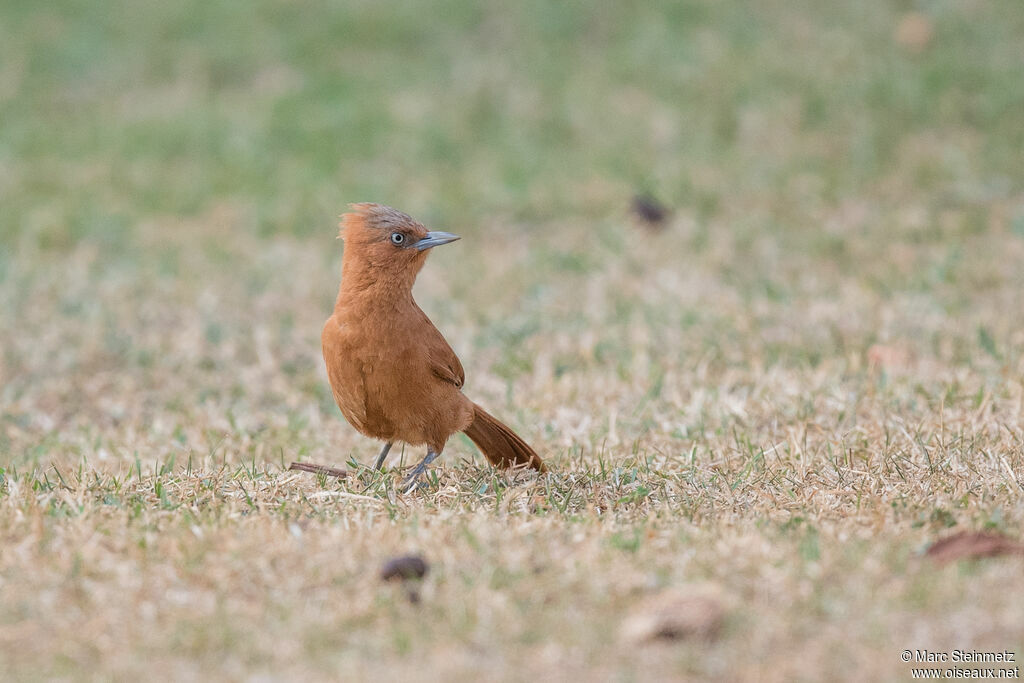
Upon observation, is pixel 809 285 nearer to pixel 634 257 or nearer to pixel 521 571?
pixel 634 257

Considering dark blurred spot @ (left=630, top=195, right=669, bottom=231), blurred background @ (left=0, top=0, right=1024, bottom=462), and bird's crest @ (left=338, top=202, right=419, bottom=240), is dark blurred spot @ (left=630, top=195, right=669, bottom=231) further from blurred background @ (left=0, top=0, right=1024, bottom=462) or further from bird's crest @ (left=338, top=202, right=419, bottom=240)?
bird's crest @ (left=338, top=202, right=419, bottom=240)

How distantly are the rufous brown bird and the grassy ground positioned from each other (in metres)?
0.22

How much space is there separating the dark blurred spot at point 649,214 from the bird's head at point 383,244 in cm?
474

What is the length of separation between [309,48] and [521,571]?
10.6m

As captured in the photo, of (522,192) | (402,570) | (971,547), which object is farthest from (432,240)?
(522,192)

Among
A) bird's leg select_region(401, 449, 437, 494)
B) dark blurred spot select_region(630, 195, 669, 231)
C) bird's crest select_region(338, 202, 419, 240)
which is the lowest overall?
bird's leg select_region(401, 449, 437, 494)

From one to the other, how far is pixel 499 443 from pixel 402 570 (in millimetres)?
1383

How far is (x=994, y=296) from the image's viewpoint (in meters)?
7.09

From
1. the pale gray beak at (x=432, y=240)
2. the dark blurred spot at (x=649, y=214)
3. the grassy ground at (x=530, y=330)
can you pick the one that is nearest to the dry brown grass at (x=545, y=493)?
the grassy ground at (x=530, y=330)

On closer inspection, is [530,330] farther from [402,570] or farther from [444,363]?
[402,570]

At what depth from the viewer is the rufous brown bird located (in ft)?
13.5

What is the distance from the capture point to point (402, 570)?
10.3 feet

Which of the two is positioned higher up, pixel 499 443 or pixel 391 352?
pixel 391 352

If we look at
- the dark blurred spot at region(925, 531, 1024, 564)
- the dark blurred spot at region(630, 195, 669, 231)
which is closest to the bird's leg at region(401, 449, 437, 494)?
the dark blurred spot at region(925, 531, 1024, 564)
